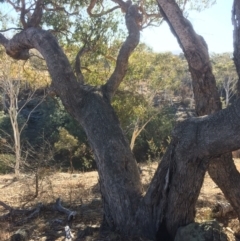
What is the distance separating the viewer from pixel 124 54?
6.46 meters

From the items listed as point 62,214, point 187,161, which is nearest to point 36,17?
point 62,214

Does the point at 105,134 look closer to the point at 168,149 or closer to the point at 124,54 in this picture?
the point at 168,149

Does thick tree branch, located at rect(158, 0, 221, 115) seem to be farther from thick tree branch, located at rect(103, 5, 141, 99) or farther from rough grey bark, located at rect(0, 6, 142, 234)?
thick tree branch, located at rect(103, 5, 141, 99)

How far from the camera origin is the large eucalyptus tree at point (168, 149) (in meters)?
4.60

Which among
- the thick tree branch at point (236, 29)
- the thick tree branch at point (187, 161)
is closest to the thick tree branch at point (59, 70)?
the thick tree branch at point (187, 161)

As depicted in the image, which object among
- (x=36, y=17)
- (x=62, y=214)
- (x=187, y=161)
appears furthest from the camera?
(x=36, y=17)

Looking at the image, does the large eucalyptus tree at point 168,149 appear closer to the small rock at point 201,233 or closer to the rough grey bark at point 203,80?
the rough grey bark at point 203,80

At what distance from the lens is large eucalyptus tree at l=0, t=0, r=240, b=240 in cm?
460

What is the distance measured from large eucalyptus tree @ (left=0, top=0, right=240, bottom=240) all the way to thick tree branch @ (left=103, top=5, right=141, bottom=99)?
0.6 inches

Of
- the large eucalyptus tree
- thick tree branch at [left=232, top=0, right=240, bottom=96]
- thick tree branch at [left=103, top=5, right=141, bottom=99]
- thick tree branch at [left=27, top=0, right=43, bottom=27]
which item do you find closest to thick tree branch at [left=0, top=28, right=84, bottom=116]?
the large eucalyptus tree

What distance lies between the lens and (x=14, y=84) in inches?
695

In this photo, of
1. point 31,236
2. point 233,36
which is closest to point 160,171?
point 233,36

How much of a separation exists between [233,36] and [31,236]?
3369 millimetres

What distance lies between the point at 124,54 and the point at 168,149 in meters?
1.98
